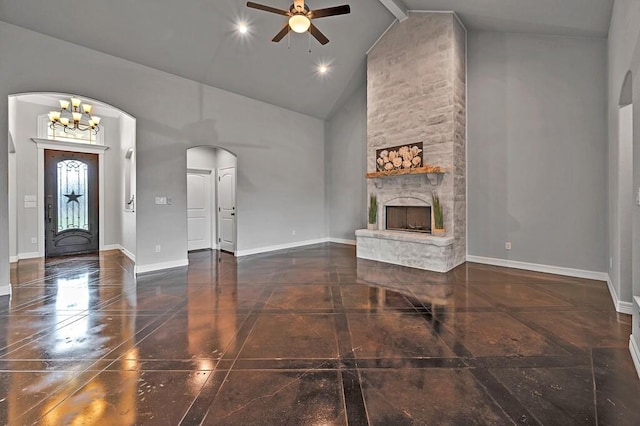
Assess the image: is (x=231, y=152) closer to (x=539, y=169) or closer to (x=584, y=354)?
(x=539, y=169)

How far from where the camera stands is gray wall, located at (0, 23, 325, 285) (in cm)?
397

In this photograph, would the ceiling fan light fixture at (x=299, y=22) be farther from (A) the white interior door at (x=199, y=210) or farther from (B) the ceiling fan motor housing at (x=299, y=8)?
(A) the white interior door at (x=199, y=210)

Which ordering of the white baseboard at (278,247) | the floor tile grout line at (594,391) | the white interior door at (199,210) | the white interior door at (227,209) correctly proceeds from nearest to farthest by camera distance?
the floor tile grout line at (594,391) < the white baseboard at (278,247) < the white interior door at (227,209) < the white interior door at (199,210)

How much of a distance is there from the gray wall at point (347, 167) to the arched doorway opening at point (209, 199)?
275cm

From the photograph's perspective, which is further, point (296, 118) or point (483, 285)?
point (296, 118)

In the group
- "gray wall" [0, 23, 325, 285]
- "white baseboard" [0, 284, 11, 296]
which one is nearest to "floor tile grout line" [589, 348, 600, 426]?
"gray wall" [0, 23, 325, 285]

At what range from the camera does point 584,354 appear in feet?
7.59

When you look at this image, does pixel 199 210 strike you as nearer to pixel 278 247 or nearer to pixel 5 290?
pixel 278 247

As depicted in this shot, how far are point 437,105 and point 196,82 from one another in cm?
442

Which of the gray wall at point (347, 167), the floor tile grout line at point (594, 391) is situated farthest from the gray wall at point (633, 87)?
the gray wall at point (347, 167)

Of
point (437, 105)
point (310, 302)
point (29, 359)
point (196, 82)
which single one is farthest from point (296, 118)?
point (29, 359)

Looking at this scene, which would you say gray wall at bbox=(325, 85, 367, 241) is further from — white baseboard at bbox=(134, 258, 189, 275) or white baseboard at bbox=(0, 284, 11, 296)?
white baseboard at bbox=(0, 284, 11, 296)

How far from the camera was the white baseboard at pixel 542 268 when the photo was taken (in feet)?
14.4

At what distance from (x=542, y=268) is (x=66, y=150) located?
32.3 feet
